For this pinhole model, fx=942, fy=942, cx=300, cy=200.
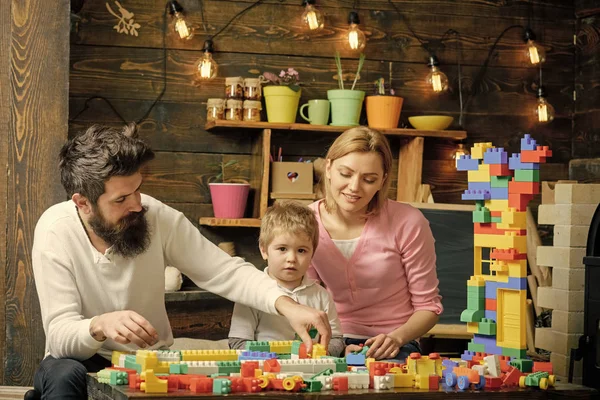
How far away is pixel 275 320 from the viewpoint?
281cm

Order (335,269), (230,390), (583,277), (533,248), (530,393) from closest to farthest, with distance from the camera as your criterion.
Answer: (230,390), (530,393), (335,269), (583,277), (533,248)

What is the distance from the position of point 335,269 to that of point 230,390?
118 cm

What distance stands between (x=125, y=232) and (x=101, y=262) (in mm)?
105

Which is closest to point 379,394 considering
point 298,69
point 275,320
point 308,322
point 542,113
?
point 308,322

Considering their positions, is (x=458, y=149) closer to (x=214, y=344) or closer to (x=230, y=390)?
(x=214, y=344)

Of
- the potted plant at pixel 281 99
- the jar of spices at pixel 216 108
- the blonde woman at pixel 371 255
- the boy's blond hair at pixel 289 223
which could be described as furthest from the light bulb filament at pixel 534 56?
the boy's blond hair at pixel 289 223

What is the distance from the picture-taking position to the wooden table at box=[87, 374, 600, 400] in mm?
→ 1833

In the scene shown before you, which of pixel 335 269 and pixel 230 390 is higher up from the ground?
pixel 335 269

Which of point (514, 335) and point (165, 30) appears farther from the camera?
point (165, 30)

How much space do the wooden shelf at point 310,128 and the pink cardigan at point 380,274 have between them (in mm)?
1604

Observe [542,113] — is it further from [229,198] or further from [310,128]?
[229,198]

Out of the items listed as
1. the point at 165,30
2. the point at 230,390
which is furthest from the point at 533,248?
the point at 230,390

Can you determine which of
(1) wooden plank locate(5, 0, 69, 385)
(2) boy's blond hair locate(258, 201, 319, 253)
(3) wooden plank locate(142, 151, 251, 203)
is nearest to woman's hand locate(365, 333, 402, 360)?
(2) boy's blond hair locate(258, 201, 319, 253)

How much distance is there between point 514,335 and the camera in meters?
2.44
